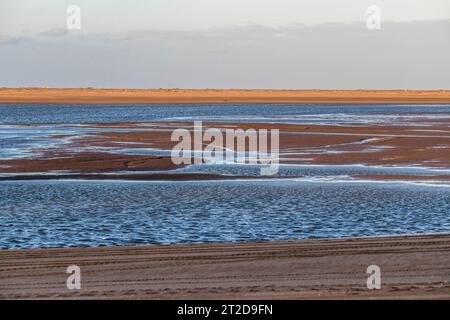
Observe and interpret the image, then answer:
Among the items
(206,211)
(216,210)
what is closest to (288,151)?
(216,210)

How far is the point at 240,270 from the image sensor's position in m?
11.5

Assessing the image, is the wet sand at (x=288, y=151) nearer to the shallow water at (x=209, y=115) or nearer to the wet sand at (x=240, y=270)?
the wet sand at (x=240, y=270)

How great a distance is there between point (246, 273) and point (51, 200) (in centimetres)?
934

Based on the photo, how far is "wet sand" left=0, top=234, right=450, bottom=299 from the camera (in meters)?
10.0

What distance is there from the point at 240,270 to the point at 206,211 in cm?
645

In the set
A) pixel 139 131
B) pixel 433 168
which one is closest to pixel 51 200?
pixel 433 168

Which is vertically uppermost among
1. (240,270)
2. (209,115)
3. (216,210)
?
(240,270)

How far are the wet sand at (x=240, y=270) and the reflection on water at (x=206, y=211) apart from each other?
117 centimetres

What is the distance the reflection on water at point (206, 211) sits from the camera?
14.9 m

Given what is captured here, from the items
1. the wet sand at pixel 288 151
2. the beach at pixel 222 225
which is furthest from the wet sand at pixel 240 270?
the wet sand at pixel 288 151

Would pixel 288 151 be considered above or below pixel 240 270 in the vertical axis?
below

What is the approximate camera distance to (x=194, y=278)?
10953mm

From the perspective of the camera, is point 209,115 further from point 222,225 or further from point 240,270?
point 240,270
